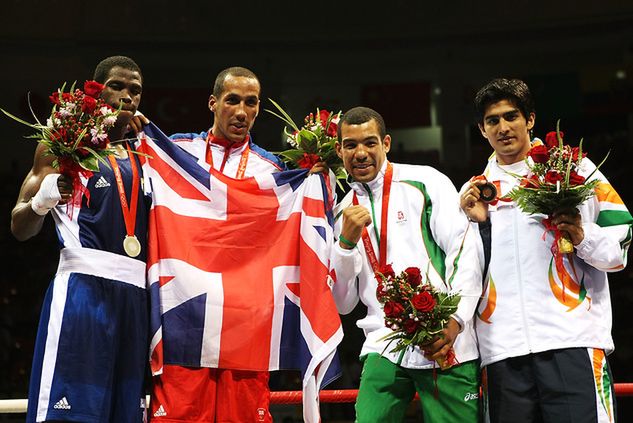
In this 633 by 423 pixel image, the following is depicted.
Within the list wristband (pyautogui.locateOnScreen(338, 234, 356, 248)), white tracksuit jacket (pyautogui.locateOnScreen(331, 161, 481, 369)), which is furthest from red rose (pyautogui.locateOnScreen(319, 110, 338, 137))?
wristband (pyautogui.locateOnScreen(338, 234, 356, 248))

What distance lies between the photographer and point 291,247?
3461 mm

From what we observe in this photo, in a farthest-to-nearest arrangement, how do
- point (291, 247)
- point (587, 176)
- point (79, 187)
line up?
point (291, 247)
point (587, 176)
point (79, 187)

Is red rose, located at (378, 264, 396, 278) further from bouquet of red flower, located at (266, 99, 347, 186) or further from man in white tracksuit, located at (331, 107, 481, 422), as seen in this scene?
bouquet of red flower, located at (266, 99, 347, 186)

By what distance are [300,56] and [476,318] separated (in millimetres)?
10328

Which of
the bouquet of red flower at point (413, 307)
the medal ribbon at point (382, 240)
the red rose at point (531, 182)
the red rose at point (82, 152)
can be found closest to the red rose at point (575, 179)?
the red rose at point (531, 182)

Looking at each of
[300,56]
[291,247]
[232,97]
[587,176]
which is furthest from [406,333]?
[300,56]

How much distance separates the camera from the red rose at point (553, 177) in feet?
10.2

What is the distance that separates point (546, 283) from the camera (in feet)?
10.6

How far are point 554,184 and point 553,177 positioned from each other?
0.03 metres

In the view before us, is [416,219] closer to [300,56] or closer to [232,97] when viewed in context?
[232,97]

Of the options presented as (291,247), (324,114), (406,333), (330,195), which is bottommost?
(406,333)

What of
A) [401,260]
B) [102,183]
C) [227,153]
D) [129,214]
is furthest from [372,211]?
[102,183]

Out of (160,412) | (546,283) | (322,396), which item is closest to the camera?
(160,412)

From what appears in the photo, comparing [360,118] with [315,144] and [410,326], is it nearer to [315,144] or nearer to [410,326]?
[315,144]
